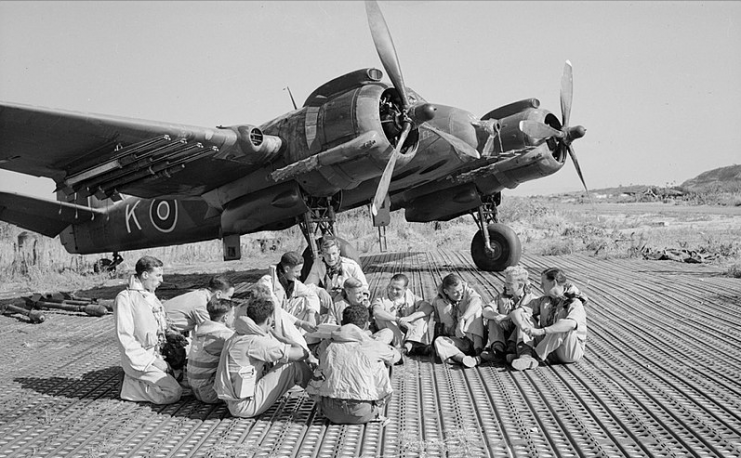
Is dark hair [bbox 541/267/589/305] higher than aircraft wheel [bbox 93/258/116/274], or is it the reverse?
aircraft wheel [bbox 93/258/116/274]

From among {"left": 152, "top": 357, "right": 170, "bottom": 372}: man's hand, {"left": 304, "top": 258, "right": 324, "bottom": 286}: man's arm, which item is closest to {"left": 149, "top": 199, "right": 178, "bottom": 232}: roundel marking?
{"left": 304, "top": 258, "right": 324, "bottom": 286}: man's arm

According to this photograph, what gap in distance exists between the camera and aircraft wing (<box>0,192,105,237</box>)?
471 inches

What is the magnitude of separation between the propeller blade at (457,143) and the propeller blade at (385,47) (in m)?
1.12

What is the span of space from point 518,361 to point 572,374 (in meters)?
0.47

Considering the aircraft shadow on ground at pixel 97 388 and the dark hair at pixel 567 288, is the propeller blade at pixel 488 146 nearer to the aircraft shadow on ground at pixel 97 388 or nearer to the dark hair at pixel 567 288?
the dark hair at pixel 567 288

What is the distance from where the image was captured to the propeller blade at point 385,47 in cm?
880

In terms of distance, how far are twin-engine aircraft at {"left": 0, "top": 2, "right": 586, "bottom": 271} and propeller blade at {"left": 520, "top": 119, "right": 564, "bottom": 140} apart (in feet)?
0.07

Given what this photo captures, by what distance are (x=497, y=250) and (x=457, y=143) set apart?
3.21 meters

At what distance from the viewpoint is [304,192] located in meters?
→ 9.68

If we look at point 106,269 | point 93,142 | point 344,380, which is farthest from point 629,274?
point 106,269

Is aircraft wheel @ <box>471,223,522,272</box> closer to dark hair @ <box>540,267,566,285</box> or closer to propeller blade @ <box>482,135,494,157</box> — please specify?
propeller blade @ <box>482,135,494,157</box>

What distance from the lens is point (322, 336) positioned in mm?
4555

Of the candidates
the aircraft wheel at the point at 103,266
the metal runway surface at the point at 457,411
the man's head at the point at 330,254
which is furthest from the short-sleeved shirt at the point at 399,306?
the aircraft wheel at the point at 103,266

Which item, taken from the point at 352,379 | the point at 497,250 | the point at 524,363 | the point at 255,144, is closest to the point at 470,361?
the point at 524,363
